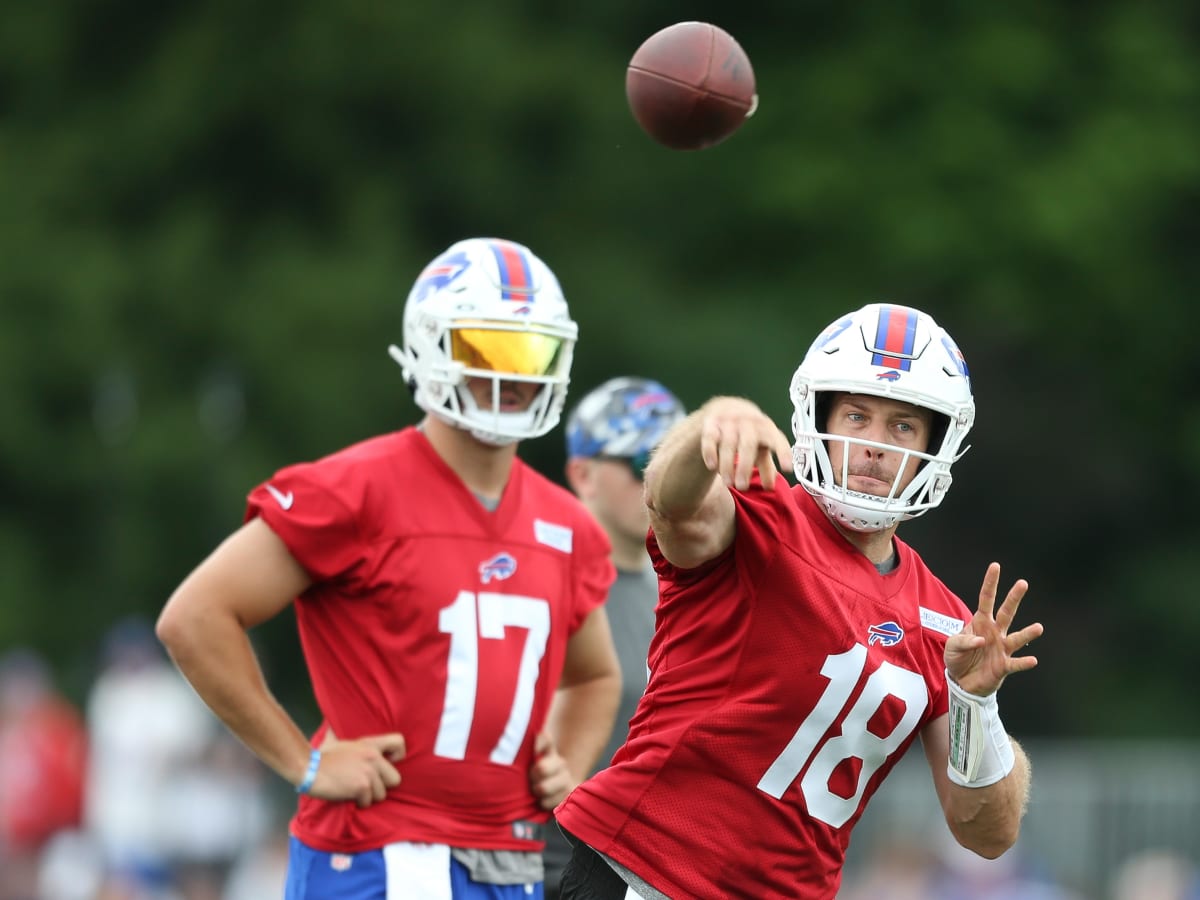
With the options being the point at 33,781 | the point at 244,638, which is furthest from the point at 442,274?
the point at 33,781

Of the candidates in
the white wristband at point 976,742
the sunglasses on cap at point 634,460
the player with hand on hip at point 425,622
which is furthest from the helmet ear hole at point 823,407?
the sunglasses on cap at point 634,460

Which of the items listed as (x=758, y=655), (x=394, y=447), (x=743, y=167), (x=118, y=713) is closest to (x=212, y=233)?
(x=743, y=167)

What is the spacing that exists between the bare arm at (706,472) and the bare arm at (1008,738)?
608 millimetres

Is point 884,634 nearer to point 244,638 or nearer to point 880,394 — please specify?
point 880,394

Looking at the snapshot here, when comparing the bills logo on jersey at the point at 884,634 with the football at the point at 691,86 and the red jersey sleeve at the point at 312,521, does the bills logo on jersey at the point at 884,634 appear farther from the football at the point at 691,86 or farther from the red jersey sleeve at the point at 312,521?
the football at the point at 691,86

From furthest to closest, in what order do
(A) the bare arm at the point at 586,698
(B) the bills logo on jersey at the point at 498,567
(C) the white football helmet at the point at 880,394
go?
1. (A) the bare arm at the point at 586,698
2. (B) the bills logo on jersey at the point at 498,567
3. (C) the white football helmet at the point at 880,394

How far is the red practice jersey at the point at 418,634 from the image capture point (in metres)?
5.19

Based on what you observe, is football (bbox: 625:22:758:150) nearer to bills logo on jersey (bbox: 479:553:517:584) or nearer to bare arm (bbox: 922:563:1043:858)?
bills logo on jersey (bbox: 479:553:517:584)

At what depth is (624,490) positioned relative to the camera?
6.47 m

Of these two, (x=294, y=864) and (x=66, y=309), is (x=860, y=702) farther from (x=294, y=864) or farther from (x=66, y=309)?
(x=66, y=309)

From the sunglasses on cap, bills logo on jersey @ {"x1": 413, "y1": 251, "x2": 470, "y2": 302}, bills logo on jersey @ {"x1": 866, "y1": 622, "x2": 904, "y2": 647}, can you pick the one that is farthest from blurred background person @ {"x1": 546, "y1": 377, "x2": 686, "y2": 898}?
bills logo on jersey @ {"x1": 866, "y1": 622, "x2": 904, "y2": 647}

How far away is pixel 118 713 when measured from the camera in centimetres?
1303

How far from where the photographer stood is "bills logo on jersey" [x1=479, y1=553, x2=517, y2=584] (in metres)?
5.31

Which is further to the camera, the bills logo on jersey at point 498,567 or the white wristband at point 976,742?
the bills logo on jersey at point 498,567
